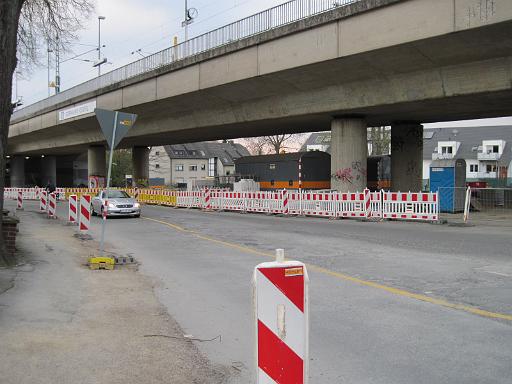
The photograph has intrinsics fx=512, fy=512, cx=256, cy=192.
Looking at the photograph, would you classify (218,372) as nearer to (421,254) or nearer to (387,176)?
(421,254)

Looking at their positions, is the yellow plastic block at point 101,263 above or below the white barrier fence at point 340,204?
below

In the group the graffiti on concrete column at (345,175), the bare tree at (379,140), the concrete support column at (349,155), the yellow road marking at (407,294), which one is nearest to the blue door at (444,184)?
the concrete support column at (349,155)

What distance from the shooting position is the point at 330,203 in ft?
72.5

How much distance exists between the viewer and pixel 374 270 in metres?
9.52

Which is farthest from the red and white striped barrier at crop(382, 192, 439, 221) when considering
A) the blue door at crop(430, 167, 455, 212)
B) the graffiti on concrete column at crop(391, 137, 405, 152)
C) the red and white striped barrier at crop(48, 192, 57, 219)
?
the red and white striped barrier at crop(48, 192, 57, 219)

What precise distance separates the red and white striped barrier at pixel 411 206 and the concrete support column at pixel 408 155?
333 inches

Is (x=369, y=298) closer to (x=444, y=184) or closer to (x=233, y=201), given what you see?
(x=444, y=184)

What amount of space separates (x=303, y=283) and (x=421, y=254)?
866cm

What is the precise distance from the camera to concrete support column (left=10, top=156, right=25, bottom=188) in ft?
244

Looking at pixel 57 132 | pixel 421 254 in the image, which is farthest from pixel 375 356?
pixel 57 132

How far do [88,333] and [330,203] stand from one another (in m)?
17.3

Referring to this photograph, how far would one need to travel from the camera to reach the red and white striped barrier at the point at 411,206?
19203mm

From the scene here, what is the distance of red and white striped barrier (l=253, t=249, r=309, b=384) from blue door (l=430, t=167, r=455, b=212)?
74.6 ft

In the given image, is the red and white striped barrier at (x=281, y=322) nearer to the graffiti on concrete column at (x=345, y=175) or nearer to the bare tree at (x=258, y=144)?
the graffiti on concrete column at (x=345, y=175)
